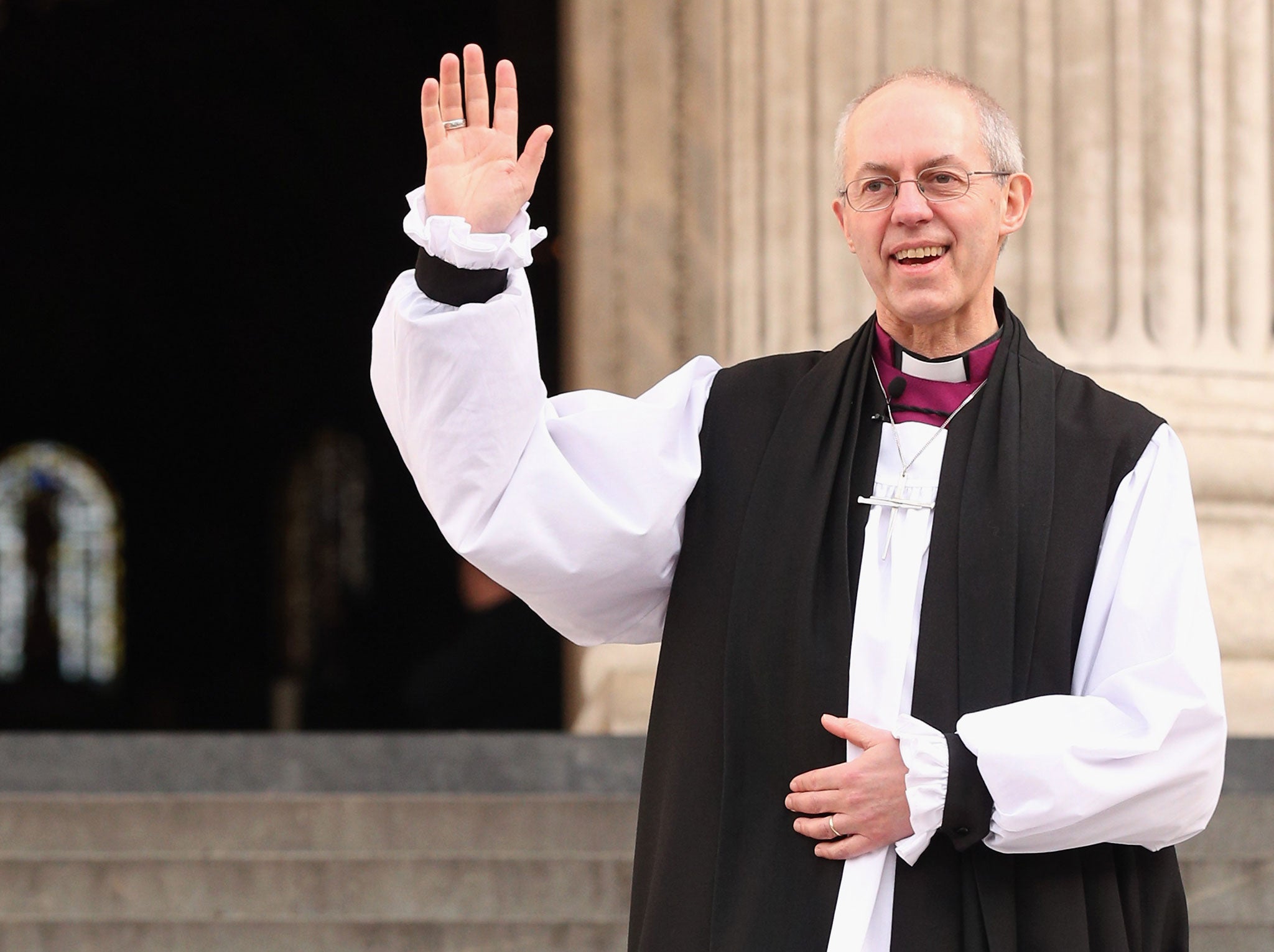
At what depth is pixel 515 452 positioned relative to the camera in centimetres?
246

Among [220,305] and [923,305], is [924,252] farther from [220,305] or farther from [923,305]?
[220,305]

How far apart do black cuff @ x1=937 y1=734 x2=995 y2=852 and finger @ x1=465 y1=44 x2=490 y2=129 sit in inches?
38.1

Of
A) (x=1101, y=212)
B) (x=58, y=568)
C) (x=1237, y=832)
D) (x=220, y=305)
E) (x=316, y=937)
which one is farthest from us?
(x=58, y=568)

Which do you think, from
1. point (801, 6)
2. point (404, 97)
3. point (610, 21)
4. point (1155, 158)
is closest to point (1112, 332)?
point (1155, 158)

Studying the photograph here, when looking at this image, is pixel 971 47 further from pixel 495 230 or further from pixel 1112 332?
pixel 495 230

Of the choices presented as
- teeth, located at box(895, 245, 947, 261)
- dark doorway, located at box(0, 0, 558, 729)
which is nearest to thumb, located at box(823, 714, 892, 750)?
teeth, located at box(895, 245, 947, 261)

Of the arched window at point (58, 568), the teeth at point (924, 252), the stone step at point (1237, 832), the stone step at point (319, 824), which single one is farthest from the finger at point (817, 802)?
the arched window at point (58, 568)

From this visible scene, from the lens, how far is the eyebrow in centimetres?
249

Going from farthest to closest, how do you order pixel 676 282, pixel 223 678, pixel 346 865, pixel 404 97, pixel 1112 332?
1. pixel 223 678
2. pixel 404 97
3. pixel 676 282
4. pixel 1112 332
5. pixel 346 865

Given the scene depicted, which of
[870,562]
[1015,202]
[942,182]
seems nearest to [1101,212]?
[1015,202]

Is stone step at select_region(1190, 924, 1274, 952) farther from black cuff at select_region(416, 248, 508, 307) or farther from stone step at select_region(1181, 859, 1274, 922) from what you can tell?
black cuff at select_region(416, 248, 508, 307)

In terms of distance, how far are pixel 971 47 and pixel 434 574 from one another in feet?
52.8

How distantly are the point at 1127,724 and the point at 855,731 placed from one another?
317 mm

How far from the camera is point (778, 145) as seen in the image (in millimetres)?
6312
